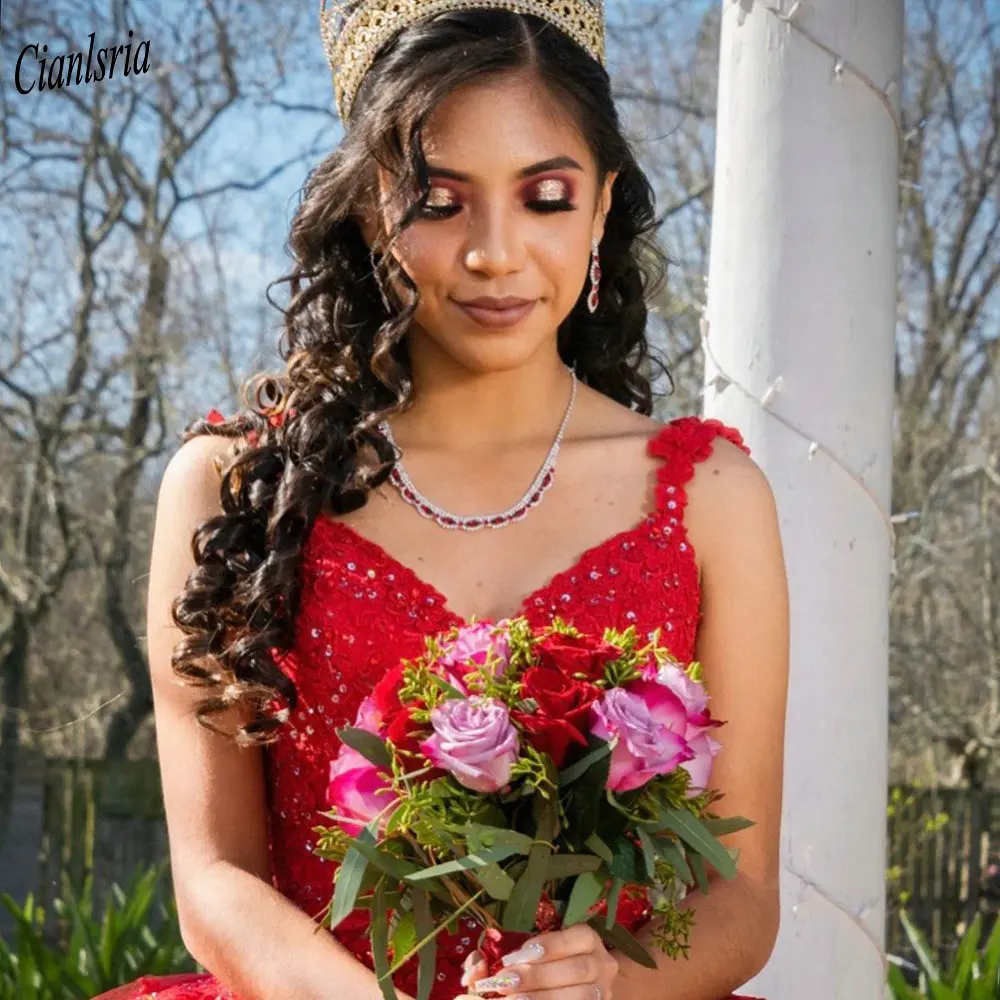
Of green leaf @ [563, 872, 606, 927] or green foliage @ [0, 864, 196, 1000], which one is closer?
green leaf @ [563, 872, 606, 927]

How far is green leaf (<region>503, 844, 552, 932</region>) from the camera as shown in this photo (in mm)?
2094

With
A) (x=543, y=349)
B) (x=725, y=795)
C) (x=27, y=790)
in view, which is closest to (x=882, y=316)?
(x=543, y=349)

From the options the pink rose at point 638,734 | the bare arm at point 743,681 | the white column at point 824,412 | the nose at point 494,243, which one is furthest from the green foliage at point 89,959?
the pink rose at point 638,734

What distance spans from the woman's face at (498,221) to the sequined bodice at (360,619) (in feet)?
1.31

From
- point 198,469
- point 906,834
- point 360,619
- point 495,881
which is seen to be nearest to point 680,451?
point 360,619

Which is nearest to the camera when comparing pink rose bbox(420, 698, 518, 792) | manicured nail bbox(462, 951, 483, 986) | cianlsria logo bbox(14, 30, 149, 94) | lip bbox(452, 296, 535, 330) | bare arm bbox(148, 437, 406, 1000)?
pink rose bbox(420, 698, 518, 792)

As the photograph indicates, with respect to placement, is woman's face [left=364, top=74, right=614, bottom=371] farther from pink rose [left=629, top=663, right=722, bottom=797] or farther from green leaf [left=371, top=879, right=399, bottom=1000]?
green leaf [left=371, top=879, right=399, bottom=1000]

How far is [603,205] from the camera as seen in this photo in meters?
3.02

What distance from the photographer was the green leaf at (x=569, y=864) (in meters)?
2.10

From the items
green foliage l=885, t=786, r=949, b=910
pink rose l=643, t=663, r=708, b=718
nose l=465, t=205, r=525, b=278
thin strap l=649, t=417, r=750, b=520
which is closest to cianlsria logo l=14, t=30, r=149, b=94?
green foliage l=885, t=786, r=949, b=910

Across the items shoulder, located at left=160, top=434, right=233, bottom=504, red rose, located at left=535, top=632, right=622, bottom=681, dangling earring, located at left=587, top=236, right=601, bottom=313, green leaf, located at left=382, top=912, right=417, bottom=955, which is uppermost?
dangling earring, located at left=587, top=236, right=601, bottom=313

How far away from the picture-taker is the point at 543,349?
3094 mm

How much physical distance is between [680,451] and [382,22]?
921 mm

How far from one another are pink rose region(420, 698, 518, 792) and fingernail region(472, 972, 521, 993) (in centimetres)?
29
